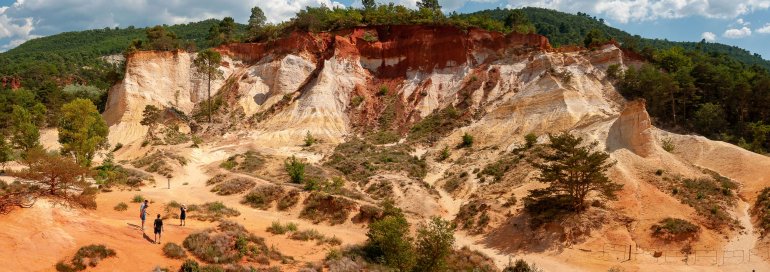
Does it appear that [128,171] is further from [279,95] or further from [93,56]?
[93,56]

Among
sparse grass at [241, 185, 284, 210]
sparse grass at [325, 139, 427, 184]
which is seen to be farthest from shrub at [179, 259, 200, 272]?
sparse grass at [325, 139, 427, 184]

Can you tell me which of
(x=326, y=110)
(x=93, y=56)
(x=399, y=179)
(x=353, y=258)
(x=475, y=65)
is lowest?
(x=353, y=258)

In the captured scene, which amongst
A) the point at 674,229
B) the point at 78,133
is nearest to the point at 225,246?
the point at 78,133

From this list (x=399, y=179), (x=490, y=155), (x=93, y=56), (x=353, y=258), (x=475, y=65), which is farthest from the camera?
(x=93, y=56)

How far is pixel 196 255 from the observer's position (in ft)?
64.2

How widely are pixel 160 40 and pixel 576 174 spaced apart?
53.0 meters

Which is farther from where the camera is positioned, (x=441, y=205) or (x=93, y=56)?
(x=93, y=56)

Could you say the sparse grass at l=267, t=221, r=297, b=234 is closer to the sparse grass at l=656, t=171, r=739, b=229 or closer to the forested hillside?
the sparse grass at l=656, t=171, r=739, b=229

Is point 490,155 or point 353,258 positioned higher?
point 490,155

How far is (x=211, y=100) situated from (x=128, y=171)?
22.4 meters

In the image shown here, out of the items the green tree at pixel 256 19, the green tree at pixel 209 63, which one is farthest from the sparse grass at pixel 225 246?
the green tree at pixel 256 19

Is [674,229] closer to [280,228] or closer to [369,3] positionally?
[280,228]

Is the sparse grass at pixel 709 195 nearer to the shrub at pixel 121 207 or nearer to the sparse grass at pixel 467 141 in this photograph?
the sparse grass at pixel 467 141

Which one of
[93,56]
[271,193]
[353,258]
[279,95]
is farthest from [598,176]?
[93,56]
